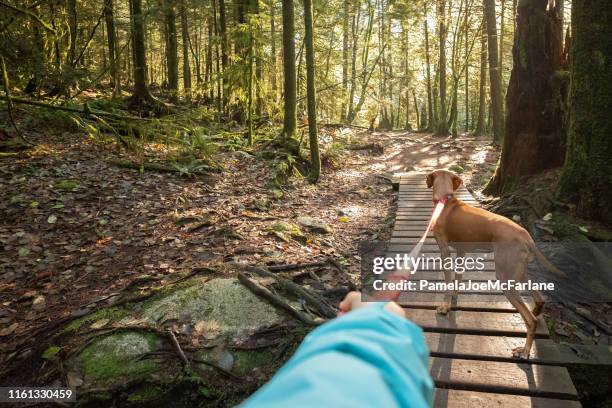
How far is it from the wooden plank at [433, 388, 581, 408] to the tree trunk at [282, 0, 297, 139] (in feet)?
34.4

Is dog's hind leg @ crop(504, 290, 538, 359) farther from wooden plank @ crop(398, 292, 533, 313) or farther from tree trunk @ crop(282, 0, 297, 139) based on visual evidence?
tree trunk @ crop(282, 0, 297, 139)

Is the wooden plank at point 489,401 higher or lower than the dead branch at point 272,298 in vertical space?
lower

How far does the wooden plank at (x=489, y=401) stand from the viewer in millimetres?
2746

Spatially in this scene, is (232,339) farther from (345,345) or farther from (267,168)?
(267,168)

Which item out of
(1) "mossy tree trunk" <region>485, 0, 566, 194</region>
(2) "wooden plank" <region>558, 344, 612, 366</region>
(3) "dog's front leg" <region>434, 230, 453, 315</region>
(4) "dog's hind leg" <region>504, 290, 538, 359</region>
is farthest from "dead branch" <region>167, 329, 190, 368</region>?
(1) "mossy tree trunk" <region>485, 0, 566, 194</region>

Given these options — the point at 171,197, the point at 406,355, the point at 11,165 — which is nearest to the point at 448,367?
the point at 406,355

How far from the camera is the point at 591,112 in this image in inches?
209

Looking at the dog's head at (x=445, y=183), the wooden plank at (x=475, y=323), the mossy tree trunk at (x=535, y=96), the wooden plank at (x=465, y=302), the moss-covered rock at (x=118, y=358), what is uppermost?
the mossy tree trunk at (x=535, y=96)

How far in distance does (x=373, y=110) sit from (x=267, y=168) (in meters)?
22.8

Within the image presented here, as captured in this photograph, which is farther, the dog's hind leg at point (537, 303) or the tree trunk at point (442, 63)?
the tree trunk at point (442, 63)

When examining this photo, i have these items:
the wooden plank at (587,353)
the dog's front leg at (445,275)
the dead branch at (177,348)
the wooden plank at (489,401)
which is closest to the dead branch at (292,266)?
the dead branch at (177,348)

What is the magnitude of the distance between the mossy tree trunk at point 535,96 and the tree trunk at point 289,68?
635cm

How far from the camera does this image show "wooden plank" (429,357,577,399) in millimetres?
2869

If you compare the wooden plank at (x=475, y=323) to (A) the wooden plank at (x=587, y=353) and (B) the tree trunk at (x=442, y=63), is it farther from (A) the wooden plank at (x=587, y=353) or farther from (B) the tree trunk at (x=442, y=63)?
(B) the tree trunk at (x=442, y=63)
